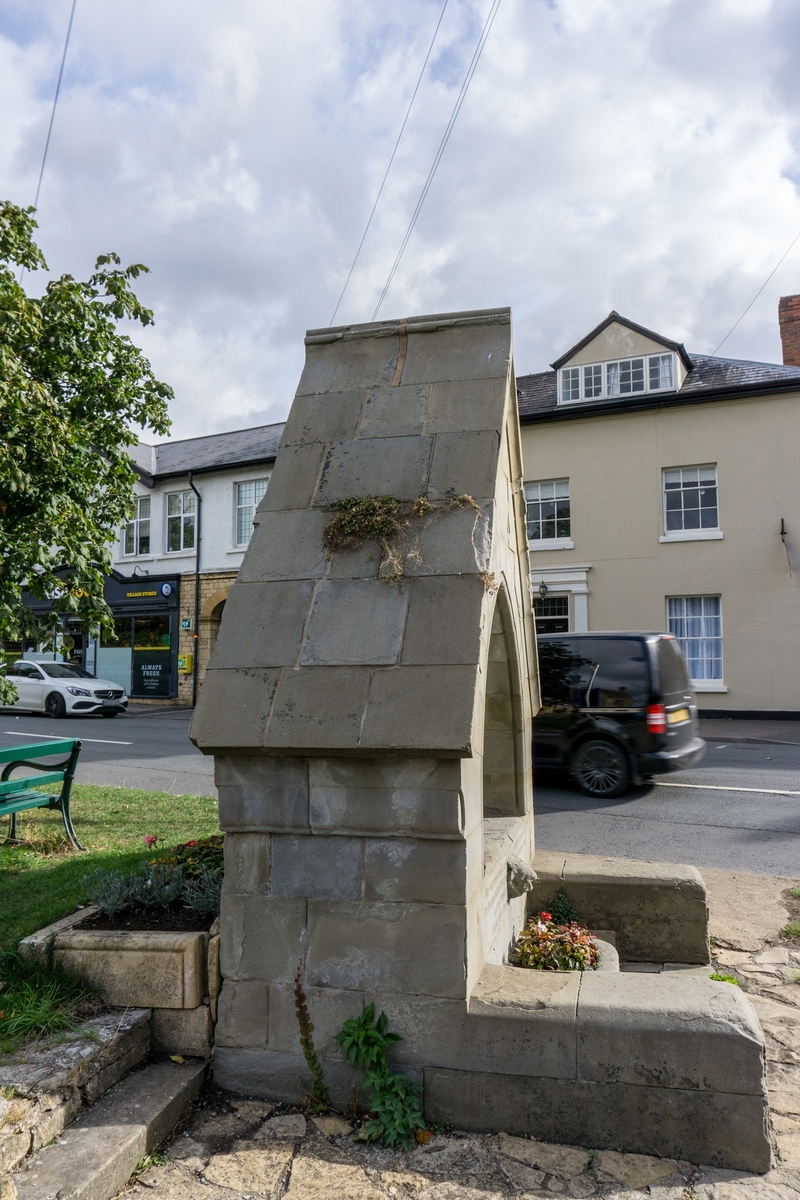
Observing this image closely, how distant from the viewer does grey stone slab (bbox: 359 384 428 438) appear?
379cm

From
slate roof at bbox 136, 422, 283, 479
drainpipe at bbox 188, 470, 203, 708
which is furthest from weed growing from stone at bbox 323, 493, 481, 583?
drainpipe at bbox 188, 470, 203, 708

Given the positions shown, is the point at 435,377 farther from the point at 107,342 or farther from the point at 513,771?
the point at 107,342

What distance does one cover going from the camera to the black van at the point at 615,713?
9867mm

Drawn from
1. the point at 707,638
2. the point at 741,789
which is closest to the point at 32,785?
the point at 741,789

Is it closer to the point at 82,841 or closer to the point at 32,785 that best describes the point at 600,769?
the point at 82,841

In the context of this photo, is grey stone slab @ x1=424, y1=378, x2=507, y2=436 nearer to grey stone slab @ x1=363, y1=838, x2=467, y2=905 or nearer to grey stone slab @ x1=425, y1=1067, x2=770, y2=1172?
grey stone slab @ x1=363, y1=838, x2=467, y2=905

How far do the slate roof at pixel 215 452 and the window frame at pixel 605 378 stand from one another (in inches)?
348

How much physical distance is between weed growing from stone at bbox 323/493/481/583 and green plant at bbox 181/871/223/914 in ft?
4.98

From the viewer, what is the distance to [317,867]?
120 inches

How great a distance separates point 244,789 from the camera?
3.12 meters

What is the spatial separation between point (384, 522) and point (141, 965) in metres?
1.93

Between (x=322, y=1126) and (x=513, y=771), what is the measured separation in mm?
2376

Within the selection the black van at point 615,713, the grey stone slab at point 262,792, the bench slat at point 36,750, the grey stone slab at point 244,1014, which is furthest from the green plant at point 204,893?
the black van at point 615,713

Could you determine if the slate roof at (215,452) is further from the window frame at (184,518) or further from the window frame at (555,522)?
the window frame at (555,522)
